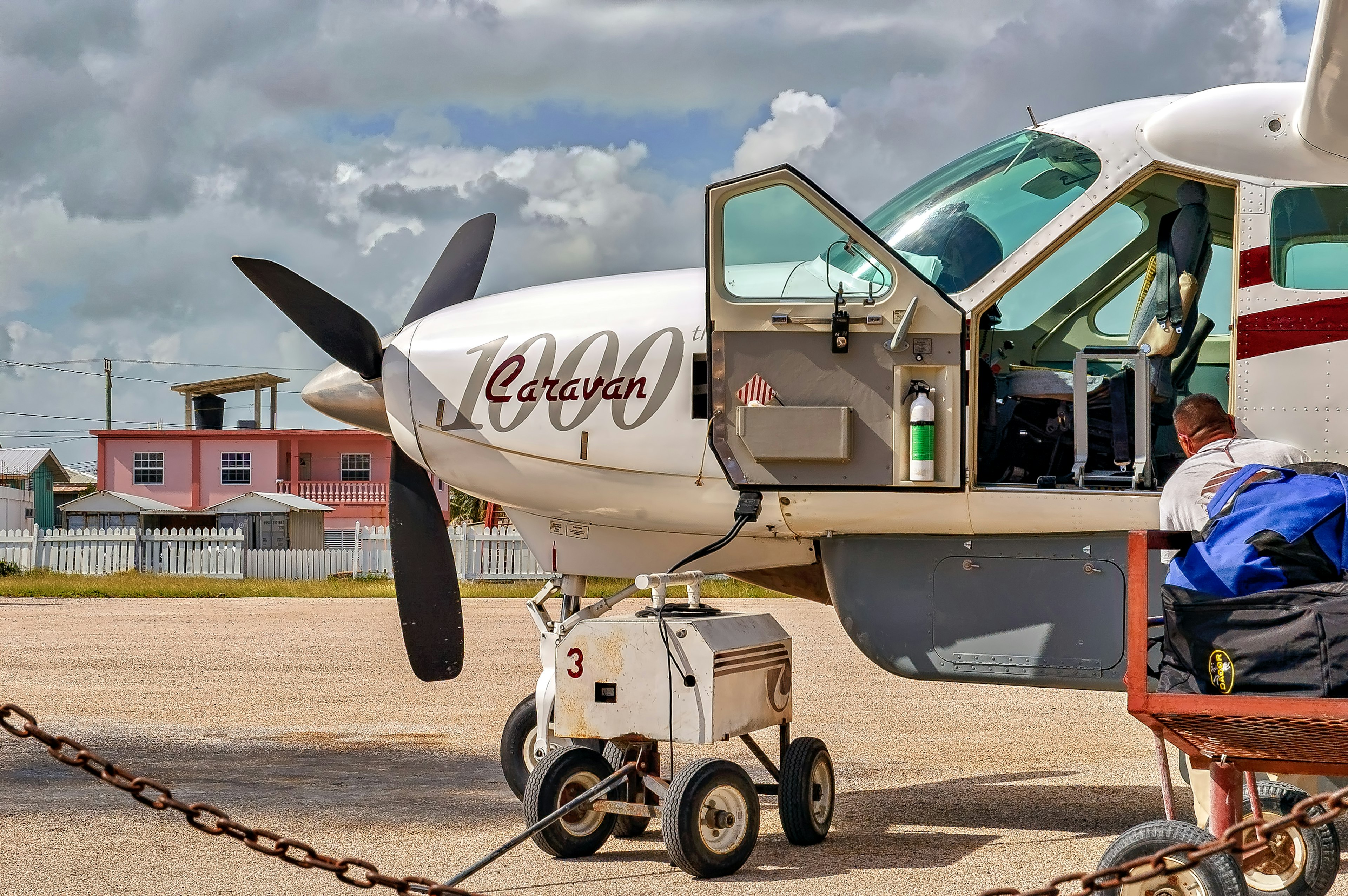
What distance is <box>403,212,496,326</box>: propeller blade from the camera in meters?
7.56

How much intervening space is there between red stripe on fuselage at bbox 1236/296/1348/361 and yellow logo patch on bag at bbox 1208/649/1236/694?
2135 mm

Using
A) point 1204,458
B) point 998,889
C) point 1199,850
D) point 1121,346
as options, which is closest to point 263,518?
point 1121,346

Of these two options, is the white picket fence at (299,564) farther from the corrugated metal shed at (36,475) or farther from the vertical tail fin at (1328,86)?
the vertical tail fin at (1328,86)

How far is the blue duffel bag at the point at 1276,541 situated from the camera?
4082mm

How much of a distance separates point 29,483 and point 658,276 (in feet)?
175

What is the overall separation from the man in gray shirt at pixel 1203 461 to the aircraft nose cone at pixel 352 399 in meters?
3.84

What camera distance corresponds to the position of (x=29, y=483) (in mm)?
54094

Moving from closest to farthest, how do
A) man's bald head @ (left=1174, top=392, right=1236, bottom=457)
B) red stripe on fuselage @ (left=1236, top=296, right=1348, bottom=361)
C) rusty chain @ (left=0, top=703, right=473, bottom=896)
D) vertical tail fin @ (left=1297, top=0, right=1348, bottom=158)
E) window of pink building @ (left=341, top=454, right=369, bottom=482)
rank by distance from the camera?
rusty chain @ (left=0, top=703, right=473, bottom=896), vertical tail fin @ (left=1297, top=0, right=1348, bottom=158), man's bald head @ (left=1174, top=392, right=1236, bottom=457), red stripe on fuselage @ (left=1236, top=296, right=1348, bottom=361), window of pink building @ (left=341, top=454, right=369, bottom=482)

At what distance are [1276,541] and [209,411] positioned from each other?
2044 inches

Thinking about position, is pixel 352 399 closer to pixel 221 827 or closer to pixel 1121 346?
pixel 221 827

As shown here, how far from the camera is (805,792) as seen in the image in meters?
6.24

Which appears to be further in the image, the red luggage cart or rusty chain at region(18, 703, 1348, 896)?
the red luggage cart

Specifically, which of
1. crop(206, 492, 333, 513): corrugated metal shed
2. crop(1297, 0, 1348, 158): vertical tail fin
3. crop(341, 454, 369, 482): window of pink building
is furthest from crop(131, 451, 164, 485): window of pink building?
crop(1297, 0, 1348, 158): vertical tail fin

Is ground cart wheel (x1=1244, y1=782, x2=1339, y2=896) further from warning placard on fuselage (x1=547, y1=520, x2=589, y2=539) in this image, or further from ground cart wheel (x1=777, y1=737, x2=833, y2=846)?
warning placard on fuselage (x1=547, y1=520, x2=589, y2=539)
